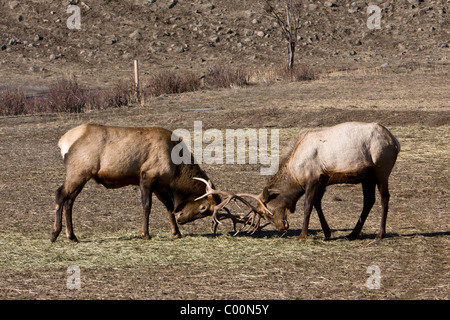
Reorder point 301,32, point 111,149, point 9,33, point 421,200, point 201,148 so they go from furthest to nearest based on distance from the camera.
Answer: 1. point 301,32
2. point 9,33
3. point 201,148
4. point 421,200
5. point 111,149

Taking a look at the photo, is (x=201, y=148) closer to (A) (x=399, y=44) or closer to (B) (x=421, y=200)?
(B) (x=421, y=200)

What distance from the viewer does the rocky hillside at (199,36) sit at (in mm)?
40969

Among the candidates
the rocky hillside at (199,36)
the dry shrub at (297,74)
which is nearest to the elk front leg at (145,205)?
the dry shrub at (297,74)

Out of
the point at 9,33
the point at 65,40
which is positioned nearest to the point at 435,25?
the point at 65,40

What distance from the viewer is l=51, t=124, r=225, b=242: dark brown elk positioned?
384 inches

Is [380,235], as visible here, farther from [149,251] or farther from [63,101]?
[63,101]

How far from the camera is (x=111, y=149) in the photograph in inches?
386

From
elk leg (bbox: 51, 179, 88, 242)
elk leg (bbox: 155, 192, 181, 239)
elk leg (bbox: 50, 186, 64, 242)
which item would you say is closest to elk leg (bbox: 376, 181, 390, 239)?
elk leg (bbox: 155, 192, 181, 239)

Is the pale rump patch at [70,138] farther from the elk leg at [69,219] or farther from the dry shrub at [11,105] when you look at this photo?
the dry shrub at [11,105]

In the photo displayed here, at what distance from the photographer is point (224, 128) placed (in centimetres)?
2094

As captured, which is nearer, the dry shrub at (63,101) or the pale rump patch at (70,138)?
the pale rump patch at (70,138)

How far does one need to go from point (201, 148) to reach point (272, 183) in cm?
812

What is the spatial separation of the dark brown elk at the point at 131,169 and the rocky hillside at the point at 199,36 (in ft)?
89.5

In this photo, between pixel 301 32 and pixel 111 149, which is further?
pixel 301 32
